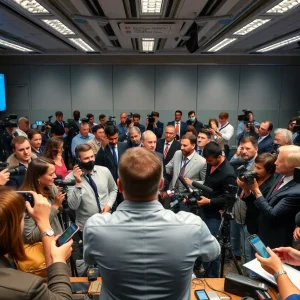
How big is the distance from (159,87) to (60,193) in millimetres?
6510

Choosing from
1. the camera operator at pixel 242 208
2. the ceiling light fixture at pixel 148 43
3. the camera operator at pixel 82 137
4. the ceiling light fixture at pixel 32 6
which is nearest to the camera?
the camera operator at pixel 242 208

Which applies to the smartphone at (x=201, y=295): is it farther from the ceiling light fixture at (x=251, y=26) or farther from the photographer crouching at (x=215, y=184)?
the ceiling light fixture at (x=251, y=26)

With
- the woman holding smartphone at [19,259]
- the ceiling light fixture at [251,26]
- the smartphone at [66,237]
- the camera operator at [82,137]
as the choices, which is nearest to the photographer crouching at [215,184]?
the smartphone at [66,237]

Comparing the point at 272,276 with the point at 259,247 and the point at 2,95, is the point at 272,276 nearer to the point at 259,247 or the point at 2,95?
the point at 259,247

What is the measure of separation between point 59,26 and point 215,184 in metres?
3.69

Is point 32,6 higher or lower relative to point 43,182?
higher

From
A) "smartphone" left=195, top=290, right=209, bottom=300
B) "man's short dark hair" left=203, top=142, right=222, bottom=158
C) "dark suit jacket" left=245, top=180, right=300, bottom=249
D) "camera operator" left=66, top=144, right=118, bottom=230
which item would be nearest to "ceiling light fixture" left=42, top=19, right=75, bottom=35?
"camera operator" left=66, top=144, right=118, bottom=230

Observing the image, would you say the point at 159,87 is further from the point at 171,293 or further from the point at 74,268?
the point at 171,293

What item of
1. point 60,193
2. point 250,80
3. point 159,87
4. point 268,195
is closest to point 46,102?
point 159,87

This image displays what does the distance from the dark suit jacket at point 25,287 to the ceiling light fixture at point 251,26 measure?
14.0ft

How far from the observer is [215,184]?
2.48 metres

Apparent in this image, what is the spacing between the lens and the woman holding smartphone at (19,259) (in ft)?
2.85

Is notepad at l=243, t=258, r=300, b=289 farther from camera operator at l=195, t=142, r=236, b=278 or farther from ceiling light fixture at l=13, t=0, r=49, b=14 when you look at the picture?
ceiling light fixture at l=13, t=0, r=49, b=14

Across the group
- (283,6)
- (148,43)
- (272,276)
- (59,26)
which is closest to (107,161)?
(272,276)
